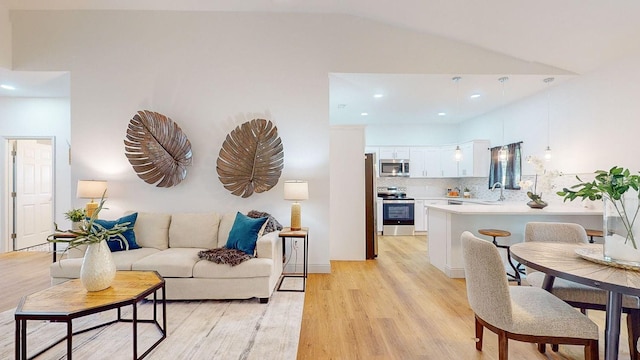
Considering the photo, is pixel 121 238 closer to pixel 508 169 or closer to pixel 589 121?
pixel 589 121

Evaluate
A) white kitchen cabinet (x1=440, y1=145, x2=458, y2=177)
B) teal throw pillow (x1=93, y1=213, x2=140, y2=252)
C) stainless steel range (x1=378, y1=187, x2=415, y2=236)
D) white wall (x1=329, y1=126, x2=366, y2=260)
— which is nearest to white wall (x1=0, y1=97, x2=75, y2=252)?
teal throw pillow (x1=93, y1=213, x2=140, y2=252)

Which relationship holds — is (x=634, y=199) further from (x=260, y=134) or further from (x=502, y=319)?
(x=260, y=134)

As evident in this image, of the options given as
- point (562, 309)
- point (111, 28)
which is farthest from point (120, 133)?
point (562, 309)

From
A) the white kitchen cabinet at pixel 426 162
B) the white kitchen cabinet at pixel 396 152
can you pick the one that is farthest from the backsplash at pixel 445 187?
the white kitchen cabinet at pixel 396 152

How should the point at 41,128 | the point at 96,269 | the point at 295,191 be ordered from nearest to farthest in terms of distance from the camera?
the point at 96,269
the point at 295,191
the point at 41,128

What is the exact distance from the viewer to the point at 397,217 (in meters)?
6.88

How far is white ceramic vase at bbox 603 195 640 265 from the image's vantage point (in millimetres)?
1688

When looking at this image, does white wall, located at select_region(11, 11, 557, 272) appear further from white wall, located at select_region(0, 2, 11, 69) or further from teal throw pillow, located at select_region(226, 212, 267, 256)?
teal throw pillow, located at select_region(226, 212, 267, 256)

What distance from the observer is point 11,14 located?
399 centimetres

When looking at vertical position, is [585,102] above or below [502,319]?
above

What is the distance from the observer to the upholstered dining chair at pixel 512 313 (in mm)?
1677

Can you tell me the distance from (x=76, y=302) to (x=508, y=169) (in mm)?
6422

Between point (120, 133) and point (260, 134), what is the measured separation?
1957 millimetres

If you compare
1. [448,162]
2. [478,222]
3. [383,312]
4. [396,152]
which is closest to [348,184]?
[478,222]
